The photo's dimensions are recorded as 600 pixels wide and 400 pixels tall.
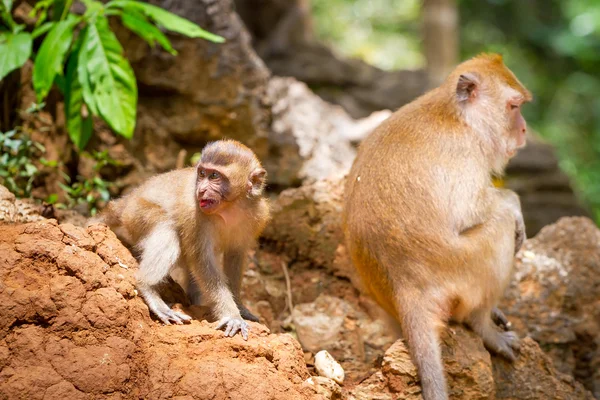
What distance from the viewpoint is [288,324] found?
574cm

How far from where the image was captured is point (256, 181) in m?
4.95

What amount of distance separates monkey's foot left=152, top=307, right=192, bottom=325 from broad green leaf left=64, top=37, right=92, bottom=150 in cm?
228

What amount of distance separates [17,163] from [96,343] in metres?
2.74

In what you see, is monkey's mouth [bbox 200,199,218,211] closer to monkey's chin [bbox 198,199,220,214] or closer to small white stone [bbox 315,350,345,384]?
monkey's chin [bbox 198,199,220,214]

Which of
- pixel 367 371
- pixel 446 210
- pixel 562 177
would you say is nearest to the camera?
pixel 446 210

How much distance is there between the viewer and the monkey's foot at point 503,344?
5000 millimetres

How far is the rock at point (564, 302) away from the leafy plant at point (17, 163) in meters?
4.23

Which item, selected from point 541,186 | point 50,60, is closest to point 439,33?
point 541,186

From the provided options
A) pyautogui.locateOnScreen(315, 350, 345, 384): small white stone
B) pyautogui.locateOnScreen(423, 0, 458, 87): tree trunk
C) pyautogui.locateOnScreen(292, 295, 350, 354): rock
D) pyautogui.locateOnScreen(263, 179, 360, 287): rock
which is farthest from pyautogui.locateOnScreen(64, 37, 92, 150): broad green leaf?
pyautogui.locateOnScreen(423, 0, 458, 87): tree trunk

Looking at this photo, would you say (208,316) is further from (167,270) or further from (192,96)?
(192,96)

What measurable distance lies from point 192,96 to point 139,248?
123 inches

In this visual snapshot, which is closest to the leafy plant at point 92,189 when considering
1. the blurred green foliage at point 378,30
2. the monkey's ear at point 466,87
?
the monkey's ear at point 466,87

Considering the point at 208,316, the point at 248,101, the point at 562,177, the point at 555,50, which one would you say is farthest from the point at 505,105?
the point at 555,50

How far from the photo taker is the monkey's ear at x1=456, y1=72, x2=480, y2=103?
17.3 feet
